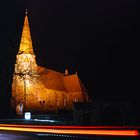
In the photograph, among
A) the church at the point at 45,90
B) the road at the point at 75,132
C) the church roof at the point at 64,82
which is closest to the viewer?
the road at the point at 75,132

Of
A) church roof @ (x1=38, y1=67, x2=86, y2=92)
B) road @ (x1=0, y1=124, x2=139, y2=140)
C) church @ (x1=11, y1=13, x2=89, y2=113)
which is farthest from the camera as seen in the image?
church roof @ (x1=38, y1=67, x2=86, y2=92)

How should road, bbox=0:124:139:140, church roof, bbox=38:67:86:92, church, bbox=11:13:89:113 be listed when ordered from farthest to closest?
church roof, bbox=38:67:86:92
church, bbox=11:13:89:113
road, bbox=0:124:139:140

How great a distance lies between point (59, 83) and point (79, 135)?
8059 centimetres

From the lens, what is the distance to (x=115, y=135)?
969 centimetres

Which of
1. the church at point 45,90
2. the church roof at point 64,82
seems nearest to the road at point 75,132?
the church at point 45,90

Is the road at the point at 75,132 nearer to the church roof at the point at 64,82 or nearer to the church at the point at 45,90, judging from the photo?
the church at the point at 45,90

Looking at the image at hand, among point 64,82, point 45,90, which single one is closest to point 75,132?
point 45,90

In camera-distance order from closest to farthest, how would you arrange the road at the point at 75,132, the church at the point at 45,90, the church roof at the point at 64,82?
the road at the point at 75,132 → the church at the point at 45,90 → the church roof at the point at 64,82

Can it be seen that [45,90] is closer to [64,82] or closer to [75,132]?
[64,82]

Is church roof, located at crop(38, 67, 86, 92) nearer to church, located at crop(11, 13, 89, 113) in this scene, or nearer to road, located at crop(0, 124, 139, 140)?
church, located at crop(11, 13, 89, 113)

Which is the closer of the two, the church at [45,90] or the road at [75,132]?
the road at [75,132]

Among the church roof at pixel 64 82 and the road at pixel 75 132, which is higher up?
the church roof at pixel 64 82

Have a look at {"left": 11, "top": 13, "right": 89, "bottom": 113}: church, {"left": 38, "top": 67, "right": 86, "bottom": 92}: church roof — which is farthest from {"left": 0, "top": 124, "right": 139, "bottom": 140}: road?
{"left": 38, "top": 67, "right": 86, "bottom": 92}: church roof

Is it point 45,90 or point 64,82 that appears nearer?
point 45,90
